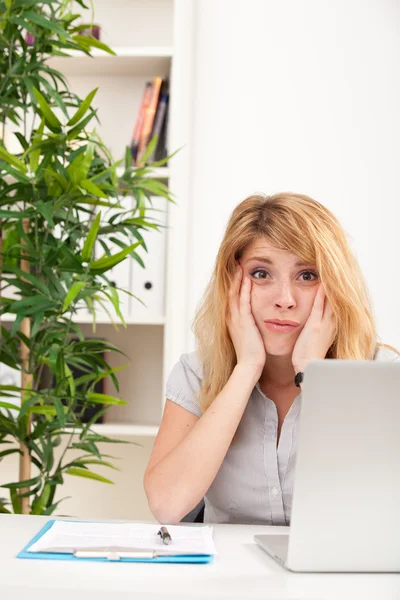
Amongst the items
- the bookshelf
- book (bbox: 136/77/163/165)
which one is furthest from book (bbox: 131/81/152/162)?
the bookshelf

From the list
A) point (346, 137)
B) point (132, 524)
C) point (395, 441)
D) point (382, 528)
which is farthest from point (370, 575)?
point (346, 137)

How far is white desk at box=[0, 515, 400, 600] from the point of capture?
0.80 meters

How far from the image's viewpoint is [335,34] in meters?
2.71

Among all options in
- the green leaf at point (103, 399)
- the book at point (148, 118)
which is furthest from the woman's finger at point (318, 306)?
the book at point (148, 118)

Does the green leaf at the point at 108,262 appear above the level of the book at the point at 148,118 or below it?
below

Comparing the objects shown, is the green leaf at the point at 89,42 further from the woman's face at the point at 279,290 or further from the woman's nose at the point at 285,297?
the woman's nose at the point at 285,297

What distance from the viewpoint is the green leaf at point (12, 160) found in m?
1.90

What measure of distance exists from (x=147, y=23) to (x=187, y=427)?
179 centimetres

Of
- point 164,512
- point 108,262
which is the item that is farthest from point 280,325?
point 108,262

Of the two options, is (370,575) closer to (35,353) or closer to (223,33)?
(35,353)

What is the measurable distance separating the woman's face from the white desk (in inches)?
24.7

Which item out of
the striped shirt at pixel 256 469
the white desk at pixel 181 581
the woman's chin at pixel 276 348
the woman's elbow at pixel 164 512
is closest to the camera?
the white desk at pixel 181 581

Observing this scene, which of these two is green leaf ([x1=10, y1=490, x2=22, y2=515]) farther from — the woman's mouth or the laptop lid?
the laptop lid

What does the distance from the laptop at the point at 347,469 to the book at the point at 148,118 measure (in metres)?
1.80
